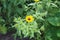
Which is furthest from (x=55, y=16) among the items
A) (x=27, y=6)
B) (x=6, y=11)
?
(x=6, y=11)

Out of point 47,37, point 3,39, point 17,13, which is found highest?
point 17,13

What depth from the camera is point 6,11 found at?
281cm

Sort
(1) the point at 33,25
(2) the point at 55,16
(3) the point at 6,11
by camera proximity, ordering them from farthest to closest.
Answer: (3) the point at 6,11
(2) the point at 55,16
(1) the point at 33,25

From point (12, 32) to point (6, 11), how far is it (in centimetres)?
36

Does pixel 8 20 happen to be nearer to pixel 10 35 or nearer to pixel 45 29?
pixel 10 35

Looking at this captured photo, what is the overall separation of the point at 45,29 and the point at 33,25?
0.26m

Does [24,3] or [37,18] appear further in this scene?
[24,3]

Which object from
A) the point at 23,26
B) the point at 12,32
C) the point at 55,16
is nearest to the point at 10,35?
the point at 12,32

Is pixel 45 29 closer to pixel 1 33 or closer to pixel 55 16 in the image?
pixel 55 16

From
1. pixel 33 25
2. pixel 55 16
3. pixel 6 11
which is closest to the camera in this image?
pixel 33 25

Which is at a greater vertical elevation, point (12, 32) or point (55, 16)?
point (55, 16)

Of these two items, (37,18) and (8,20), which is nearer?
(37,18)

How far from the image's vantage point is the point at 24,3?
2744mm

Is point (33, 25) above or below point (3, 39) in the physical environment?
above
